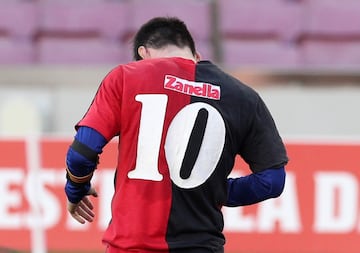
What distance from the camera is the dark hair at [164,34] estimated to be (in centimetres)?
369

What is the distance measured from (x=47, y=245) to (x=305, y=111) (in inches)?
102

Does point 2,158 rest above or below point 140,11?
below

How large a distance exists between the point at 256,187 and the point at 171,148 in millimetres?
353

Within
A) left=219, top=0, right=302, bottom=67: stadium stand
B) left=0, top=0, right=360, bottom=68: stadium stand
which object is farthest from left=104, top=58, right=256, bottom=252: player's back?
left=219, top=0, right=302, bottom=67: stadium stand

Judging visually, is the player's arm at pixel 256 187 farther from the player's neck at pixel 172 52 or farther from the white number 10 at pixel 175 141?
the player's neck at pixel 172 52

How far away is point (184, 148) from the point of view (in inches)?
138

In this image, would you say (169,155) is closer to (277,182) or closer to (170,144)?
(170,144)

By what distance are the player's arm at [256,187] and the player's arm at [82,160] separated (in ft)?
1.64

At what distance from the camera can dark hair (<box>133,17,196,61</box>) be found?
3686 millimetres

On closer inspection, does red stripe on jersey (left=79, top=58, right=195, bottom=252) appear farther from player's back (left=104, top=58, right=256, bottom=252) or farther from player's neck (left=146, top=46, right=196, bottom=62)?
player's neck (left=146, top=46, right=196, bottom=62)

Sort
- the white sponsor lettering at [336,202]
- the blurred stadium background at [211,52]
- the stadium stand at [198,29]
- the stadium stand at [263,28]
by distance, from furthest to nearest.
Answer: the stadium stand at [263,28], the stadium stand at [198,29], the blurred stadium background at [211,52], the white sponsor lettering at [336,202]

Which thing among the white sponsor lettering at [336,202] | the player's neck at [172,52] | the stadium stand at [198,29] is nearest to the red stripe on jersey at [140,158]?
the player's neck at [172,52]

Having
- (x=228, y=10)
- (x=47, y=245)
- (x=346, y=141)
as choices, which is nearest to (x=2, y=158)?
(x=47, y=245)

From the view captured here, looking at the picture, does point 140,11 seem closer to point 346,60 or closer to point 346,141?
point 346,60
